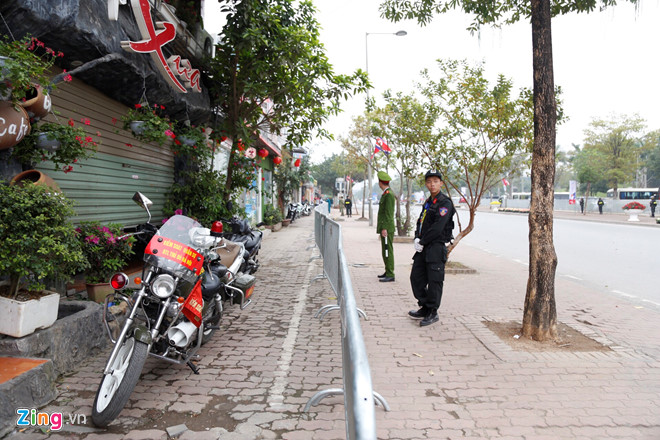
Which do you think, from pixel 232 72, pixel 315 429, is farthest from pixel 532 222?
pixel 232 72

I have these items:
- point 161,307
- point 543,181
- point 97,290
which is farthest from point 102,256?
point 543,181

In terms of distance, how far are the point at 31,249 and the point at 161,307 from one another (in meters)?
1.11

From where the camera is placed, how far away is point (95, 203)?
6.12 meters

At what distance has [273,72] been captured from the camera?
315 inches

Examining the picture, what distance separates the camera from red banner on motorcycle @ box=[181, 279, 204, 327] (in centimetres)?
347

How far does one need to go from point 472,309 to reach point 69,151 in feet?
17.1

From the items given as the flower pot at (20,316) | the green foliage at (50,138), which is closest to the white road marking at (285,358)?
the flower pot at (20,316)

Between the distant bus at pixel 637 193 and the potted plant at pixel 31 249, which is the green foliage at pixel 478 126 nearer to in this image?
the potted plant at pixel 31 249

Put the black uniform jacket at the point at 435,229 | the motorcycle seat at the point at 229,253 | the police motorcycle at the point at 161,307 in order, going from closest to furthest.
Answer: the police motorcycle at the point at 161,307
the black uniform jacket at the point at 435,229
the motorcycle seat at the point at 229,253

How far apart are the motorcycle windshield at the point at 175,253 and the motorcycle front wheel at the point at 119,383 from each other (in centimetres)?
57

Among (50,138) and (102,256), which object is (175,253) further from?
(102,256)

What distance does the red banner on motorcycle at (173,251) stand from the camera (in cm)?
338

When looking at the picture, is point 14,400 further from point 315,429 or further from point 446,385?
point 446,385

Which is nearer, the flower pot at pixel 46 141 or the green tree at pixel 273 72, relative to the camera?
the flower pot at pixel 46 141
